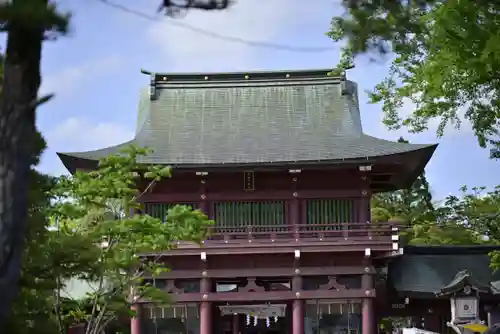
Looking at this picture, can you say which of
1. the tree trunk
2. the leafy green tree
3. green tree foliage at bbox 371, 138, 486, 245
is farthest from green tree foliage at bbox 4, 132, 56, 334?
green tree foliage at bbox 371, 138, 486, 245

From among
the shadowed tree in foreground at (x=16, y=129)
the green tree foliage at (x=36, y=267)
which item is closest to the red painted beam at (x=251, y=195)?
the green tree foliage at (x=36, y=267)

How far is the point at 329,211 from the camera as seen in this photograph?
2159cm

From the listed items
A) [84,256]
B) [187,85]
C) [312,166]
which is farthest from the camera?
[187,85]

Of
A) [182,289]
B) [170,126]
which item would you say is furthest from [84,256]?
[170,126]

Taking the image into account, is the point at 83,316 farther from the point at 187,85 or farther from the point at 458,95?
the point at 187,85

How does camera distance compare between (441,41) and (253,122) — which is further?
(253,122)

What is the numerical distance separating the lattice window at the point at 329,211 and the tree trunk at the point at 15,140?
16899 millimetres

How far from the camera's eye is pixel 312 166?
830 inches

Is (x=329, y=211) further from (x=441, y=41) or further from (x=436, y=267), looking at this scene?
(x=441, y=41)

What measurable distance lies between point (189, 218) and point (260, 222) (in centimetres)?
593

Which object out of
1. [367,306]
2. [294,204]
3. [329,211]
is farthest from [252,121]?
[367,306]

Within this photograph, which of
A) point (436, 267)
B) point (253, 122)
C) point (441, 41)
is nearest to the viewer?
point (441, 41)

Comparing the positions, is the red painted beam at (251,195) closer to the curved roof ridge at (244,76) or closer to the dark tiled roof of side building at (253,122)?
the dark tiled roof of side building at (253,122)

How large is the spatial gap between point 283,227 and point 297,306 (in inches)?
88.0
